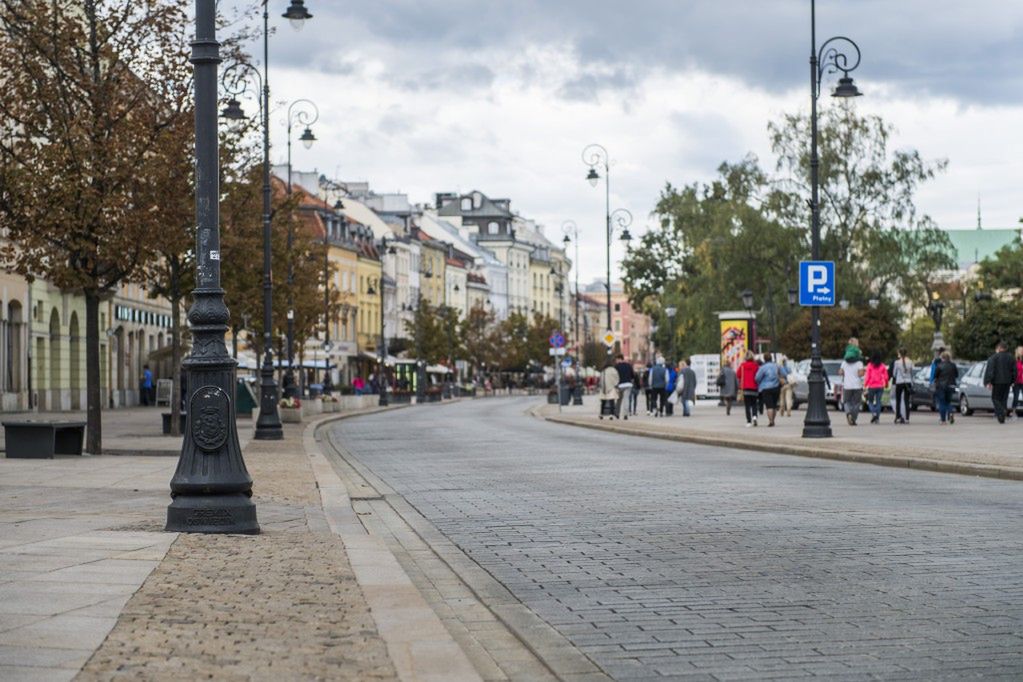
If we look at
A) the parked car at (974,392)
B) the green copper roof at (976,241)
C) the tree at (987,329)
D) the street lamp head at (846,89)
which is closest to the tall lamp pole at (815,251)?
the street lamp head at (846,89)

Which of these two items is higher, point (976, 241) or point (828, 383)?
point (976, 241)

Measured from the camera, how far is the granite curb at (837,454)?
2188 cm

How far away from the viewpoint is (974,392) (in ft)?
161

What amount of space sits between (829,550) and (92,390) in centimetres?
1767

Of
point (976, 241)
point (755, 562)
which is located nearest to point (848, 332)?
point (755, 562)

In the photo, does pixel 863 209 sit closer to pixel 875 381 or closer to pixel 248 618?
pixel 875 381

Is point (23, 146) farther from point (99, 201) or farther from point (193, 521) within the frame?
point (193, 521)

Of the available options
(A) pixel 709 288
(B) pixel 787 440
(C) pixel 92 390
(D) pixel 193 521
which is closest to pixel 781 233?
(A) pixel 709 288

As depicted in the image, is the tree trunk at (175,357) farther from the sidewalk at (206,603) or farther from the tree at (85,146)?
the sidewalk at (206,603)

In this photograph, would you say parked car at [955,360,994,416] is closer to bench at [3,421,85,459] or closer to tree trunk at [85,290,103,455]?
tree trunk at [85,290,103,455]

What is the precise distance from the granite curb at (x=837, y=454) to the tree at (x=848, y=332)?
3237cm

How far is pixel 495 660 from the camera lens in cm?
804

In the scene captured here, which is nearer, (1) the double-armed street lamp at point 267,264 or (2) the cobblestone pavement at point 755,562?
(2) the cobblestone pavement at point 755,562

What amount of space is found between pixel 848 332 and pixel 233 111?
37743 mm
